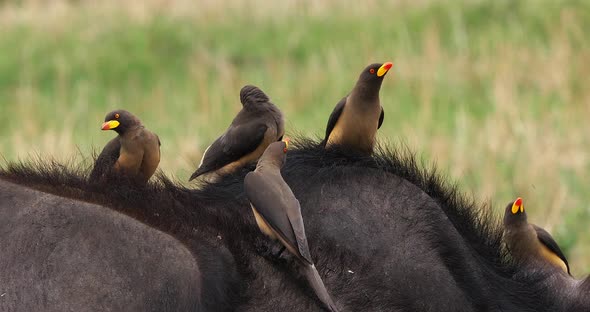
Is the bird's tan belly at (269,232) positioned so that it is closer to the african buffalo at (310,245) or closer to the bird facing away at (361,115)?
the african buffalo at (310,245)

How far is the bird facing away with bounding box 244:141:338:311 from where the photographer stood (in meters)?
2.82

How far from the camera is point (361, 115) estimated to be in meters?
4.24

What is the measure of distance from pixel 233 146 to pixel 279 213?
1.04m

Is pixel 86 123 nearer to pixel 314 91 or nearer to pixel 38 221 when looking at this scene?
pixel 314 91

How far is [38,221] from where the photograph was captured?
9.08 feet

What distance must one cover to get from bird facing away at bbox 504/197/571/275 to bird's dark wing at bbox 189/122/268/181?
2.85 feet

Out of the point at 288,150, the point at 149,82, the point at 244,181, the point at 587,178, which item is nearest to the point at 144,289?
the point at 244,181

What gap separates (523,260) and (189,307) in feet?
4.19

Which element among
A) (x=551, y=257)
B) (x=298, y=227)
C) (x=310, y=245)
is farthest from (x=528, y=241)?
(x=298, y=227)

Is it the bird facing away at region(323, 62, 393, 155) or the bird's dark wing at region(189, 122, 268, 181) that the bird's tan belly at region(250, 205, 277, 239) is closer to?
the bird's dark wing at region(189, 122, 268, 181)

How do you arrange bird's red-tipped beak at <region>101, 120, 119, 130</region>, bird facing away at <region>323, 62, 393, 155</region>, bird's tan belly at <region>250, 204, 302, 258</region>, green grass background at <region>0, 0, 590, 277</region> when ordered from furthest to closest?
green grass background at <region>0, 0, 590, 277</region>, bird facing away at <region>323, 62, 393, 155</region>, bird's red-tipped beak at <region>101, 120, 119, 130</region>, bird's tan belly at <region>250, 204, 302, 258</region>

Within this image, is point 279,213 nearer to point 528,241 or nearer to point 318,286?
point 318,286

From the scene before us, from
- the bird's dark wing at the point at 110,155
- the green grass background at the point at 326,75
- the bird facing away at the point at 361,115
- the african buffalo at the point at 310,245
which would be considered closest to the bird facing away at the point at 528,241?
the african buffalo at the point at 310,245

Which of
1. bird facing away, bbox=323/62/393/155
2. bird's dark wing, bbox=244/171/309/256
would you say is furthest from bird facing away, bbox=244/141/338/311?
bird facing away, bbox=323/62/393/155
